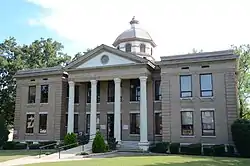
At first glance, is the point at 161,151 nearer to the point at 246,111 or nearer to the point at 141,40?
the point at 141,40

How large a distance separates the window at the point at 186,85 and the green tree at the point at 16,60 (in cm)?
2326

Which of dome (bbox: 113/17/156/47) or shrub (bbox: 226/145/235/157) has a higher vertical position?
dome (bbox: 113/17/156/47)

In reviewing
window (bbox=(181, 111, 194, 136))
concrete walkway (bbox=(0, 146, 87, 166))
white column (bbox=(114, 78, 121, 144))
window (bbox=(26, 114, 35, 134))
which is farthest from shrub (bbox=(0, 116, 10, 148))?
window (bbox=(181, 111, 194, 136))

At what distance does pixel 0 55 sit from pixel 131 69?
2211cm

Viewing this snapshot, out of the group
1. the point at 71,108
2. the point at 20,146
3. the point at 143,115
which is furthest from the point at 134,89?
the point at 20,146

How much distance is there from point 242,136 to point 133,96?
11774mm

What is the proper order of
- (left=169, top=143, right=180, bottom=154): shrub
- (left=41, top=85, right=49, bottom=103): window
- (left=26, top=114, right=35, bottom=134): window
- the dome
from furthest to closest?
the dome, (left=41, top=85, right=49, bottom=103): window, (left=26, top=114, right=35, bottom=134): window, (left=169, top=143, right=180, bottom=154): shrub

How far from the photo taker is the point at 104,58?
29844 millimetres

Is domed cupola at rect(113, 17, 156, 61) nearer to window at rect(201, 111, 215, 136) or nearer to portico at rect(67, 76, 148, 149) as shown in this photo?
portico at rect(67, 76, 148, 149)

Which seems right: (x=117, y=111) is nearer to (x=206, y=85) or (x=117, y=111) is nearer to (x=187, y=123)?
(x=187, y=123)

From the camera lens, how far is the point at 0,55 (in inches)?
1606

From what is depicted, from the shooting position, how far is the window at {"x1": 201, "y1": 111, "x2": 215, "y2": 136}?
25109mm

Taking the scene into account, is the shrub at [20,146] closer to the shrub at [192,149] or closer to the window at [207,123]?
the shrub at [192,149]

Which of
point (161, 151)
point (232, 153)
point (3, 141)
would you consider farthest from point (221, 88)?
point (3, 141)
